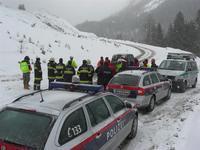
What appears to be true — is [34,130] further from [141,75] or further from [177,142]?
[141,75]

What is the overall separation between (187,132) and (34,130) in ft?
16.5

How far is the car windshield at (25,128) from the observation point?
4199mm

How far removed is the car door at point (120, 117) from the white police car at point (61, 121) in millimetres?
125

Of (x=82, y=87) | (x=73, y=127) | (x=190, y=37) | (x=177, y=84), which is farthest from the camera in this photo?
(x=190, y=37)

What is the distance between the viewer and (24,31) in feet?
98.9

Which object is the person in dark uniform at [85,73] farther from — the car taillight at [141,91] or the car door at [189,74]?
the car door at [189,74]

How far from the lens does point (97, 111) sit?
221 inches

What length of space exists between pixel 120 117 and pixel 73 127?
2169 millimetres

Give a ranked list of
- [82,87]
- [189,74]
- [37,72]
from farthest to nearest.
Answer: [189,74] → [37,72] → [82,87]

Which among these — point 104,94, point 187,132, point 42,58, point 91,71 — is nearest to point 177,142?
point 187,132

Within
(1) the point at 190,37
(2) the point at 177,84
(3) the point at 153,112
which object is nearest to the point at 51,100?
(3) the point at 153,112

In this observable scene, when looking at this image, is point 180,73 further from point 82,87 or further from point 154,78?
point 82,87

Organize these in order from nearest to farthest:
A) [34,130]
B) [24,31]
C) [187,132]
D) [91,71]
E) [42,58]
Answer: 1. [34,130]
2. [187,132]
3. [91,71]
4. [42,58]
5. [24,31]

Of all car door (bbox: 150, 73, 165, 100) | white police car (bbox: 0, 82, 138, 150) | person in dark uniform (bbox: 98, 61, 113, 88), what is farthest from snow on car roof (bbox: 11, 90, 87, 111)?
person in dark uniform (bbox: 98, 61, 113, 88)
